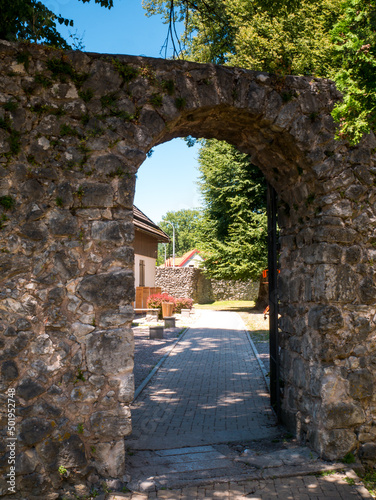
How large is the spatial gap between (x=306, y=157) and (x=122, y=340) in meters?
2.79

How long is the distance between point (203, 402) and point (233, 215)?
1395 centimetres

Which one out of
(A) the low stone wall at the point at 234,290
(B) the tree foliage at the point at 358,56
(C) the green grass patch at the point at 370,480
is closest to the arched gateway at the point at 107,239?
(C) the green grass patch at the point at 370,480

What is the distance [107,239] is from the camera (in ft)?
13.5

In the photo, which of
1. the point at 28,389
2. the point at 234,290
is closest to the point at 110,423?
the point at 28,389

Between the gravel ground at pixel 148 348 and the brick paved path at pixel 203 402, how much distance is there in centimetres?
35

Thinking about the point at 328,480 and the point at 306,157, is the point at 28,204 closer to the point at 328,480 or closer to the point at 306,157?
the point at 306,157

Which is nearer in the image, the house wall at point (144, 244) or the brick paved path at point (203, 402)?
the brick paved path at point (203, 402)

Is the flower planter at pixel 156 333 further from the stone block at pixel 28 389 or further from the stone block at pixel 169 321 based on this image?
the stone block at pixel 28 389

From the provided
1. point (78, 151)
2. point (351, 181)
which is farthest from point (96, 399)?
point (351, 181)

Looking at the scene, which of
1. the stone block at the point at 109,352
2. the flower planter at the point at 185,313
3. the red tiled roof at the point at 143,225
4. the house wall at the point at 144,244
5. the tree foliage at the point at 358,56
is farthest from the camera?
the flower planter at the point at 185,313

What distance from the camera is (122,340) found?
4.07 m

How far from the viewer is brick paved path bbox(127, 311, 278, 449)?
5.50 m

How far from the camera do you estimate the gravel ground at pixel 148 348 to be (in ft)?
31.5

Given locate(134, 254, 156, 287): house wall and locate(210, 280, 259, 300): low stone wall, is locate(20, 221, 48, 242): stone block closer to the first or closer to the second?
locate(134, 254, 156, 287): house wall
